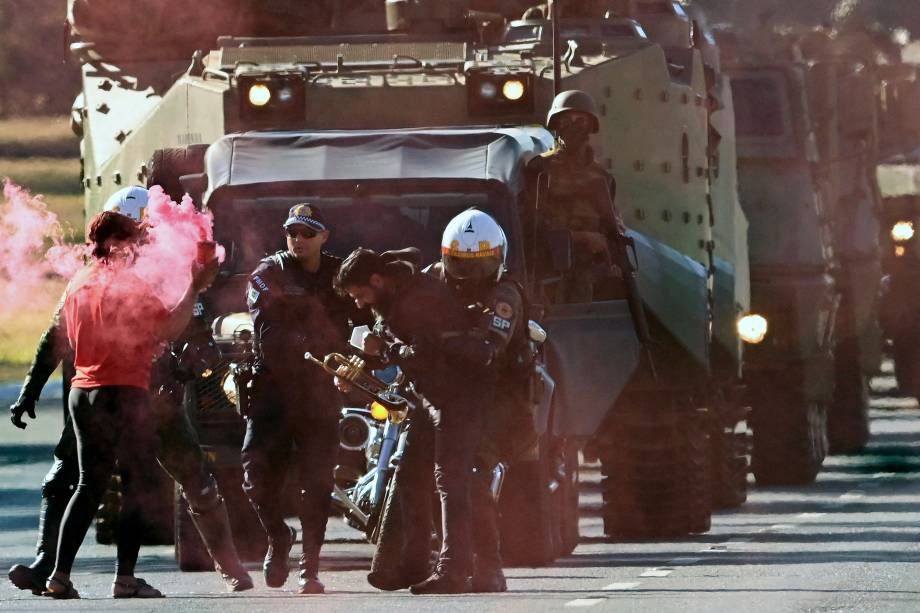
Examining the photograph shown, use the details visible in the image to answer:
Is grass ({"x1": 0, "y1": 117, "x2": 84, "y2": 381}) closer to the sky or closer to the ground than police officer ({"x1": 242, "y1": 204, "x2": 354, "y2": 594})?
closer to the sky

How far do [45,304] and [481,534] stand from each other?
441 cm

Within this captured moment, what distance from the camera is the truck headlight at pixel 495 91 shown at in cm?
1789

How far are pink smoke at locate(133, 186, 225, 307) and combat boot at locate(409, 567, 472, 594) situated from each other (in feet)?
5.85

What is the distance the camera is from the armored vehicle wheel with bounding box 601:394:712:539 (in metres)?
18.2

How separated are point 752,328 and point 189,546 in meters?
7.20

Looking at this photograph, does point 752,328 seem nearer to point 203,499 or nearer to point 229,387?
point 229,387

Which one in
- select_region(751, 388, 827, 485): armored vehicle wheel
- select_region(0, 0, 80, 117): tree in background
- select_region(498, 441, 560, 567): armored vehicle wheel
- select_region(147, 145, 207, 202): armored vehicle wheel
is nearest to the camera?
select_region(498, 441, 560, 567): armored vehicle wheel

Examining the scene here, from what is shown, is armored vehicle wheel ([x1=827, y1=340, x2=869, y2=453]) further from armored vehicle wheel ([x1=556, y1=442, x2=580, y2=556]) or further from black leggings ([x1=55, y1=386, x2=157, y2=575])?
black leggings ([x1=55, y1=386, x2=157, y2=575])

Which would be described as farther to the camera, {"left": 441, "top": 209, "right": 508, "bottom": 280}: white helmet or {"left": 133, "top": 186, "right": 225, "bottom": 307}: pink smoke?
{"left": 133, "top": 186, "right": 225, "bottom": 307}: pink smoke

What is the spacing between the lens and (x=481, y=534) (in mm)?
13844

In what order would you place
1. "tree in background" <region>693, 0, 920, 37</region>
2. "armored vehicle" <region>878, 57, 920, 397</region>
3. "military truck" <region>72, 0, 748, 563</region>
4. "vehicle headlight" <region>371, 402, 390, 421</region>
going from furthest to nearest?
"tree in background" <region>693, 0, 920, 37</region>, "armored vehicle" <region>878, 57, 920, 397</region>, "military truck" <region>72, 0, 748, 563</region>, "vehicle headlight" <region>371, 402, 390, 421</region>

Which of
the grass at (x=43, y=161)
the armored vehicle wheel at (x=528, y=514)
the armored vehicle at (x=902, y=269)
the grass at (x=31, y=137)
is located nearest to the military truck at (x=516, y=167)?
the armored vehicle wheel at (x=528, y=514)

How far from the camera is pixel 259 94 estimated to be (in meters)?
18.0

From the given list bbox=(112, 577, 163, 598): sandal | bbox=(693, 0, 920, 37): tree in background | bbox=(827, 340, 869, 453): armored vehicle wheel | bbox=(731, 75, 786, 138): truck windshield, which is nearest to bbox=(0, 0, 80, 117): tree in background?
bbox=(731, 75, 786, 138): truck windshield
